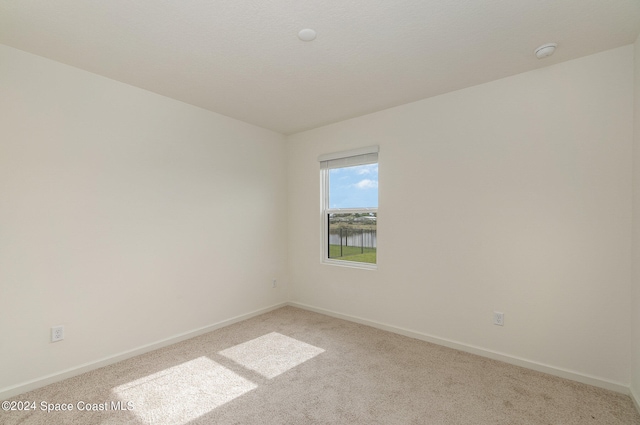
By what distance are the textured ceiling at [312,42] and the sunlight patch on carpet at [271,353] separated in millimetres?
2581

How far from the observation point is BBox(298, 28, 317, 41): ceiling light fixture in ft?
6.42

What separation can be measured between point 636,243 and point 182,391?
11.3ft

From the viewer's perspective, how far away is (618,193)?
2170 millimetres

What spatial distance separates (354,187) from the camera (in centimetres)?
382

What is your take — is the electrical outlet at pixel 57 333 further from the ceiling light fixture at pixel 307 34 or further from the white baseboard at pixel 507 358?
the ceiling light fixture at pixel 307 34

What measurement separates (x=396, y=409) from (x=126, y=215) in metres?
2.81

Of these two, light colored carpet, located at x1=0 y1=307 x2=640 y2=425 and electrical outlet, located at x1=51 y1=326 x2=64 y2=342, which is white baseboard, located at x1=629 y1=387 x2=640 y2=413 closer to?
light colored carpet, located at x1=0 y1=307 x2=640 y2=425

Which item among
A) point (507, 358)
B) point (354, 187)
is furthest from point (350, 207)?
point (507, 358)

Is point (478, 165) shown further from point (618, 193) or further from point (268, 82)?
point (268, 82)

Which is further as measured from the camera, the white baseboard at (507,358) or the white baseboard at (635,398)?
the white baseboard at (507,358)

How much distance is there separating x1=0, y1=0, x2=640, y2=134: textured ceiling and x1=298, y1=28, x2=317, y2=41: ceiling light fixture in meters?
0.04

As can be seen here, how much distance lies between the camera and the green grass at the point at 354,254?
3635 mm

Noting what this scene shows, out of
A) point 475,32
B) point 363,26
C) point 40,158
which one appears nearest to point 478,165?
point 475,32

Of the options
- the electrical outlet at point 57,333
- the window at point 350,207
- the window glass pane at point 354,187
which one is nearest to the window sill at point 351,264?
the window at point 350,207
